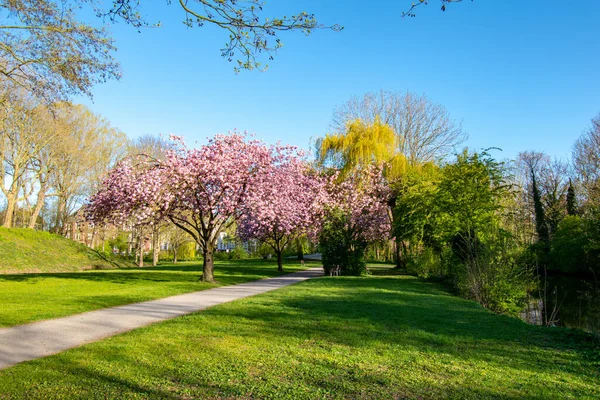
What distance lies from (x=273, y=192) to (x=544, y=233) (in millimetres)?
30510

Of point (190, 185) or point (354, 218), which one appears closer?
point (190, 185)

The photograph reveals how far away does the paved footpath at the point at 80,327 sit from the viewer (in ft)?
19.4

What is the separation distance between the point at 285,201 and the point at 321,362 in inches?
594

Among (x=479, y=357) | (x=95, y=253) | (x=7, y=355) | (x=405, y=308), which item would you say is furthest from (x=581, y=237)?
(x=95, y=253)

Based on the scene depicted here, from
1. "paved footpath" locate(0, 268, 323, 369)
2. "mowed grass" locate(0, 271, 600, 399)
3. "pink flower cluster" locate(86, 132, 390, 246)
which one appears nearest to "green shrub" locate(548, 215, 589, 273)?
"pink flower cluster" locate(86, 132, 390, 246)

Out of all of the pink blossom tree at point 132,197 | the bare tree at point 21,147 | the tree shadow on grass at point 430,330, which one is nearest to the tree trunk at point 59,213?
the bare tree at point 21,147

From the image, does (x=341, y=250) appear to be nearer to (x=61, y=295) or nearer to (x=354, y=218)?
(x=354, y=218)

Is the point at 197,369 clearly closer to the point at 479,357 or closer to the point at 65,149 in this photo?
the point at 479,357

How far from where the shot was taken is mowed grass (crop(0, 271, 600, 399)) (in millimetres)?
4242

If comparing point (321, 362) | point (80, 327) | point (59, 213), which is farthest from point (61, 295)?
point (59, 213)

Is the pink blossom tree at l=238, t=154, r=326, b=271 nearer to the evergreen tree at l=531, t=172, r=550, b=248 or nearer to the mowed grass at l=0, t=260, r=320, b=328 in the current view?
the mowed grass at l=0, t=260, r=320, b=328

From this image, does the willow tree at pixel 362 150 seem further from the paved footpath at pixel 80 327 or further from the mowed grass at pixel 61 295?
the paved footpath at pixel 80 327

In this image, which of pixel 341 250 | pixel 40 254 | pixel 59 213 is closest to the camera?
pixel 341 250

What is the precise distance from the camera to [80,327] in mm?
7523
